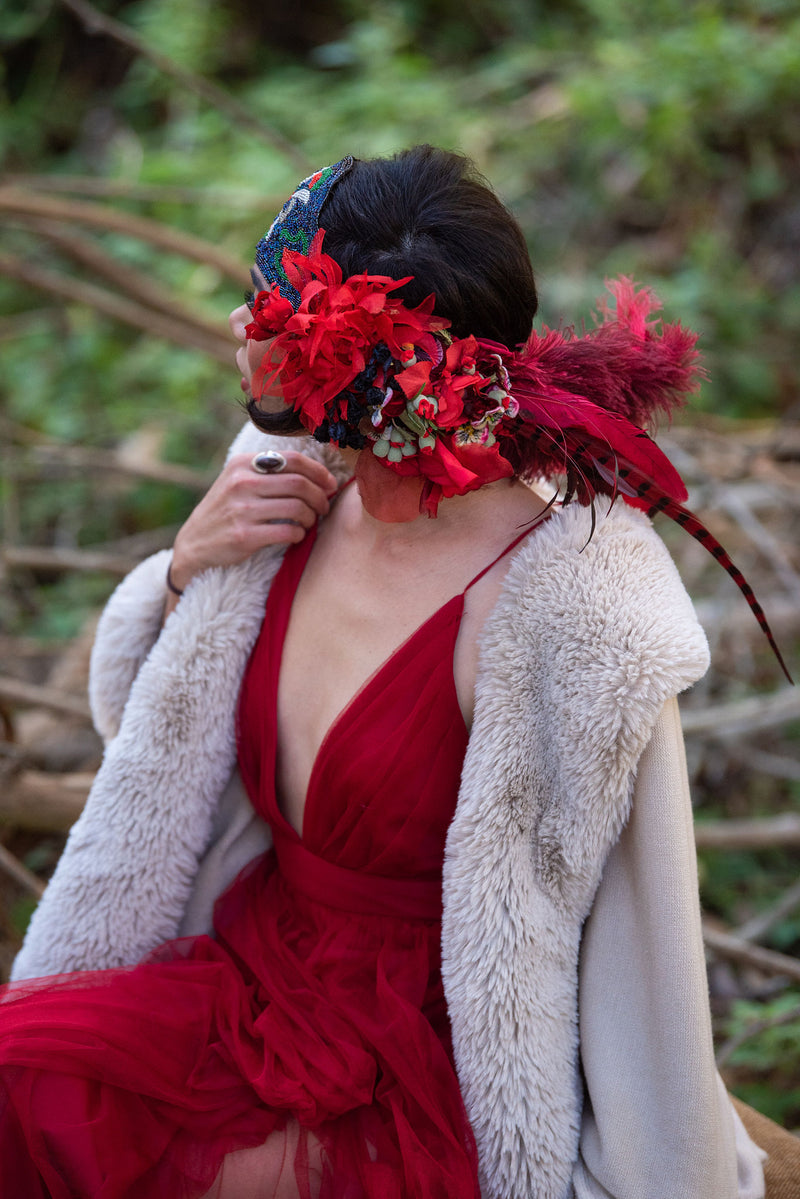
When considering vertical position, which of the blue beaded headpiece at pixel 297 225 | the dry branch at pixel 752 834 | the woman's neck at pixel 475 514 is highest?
the blue beaded headpiece at pixel 297 225

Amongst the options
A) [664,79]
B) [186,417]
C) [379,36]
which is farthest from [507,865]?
[379,36]

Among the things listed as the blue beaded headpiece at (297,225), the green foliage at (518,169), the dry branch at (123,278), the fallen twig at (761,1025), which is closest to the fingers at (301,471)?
the blue beaded headpiece at (297,225)

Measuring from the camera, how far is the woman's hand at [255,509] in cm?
152

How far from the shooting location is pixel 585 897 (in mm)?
1222

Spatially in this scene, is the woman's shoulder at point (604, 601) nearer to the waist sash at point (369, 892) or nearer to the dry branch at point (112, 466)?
the waist sash at point (369, 892)

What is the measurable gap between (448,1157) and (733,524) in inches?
98.5

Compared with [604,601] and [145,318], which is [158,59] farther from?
[604,601]

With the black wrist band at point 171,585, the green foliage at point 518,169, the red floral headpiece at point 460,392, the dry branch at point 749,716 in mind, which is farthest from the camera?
the green foliage at point 518,169

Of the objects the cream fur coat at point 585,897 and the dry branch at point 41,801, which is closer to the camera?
the cream fur coat at point 585,897

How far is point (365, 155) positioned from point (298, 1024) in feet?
15.1

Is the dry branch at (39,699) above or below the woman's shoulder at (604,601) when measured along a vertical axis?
above

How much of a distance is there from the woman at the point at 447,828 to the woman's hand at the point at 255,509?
124 mm

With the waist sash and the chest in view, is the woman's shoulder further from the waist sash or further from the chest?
the waist sash

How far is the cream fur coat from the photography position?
114 cm
